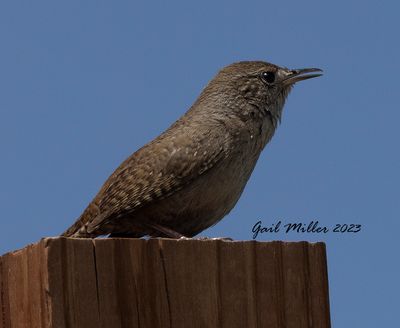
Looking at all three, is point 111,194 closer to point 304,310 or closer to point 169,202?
point 169,202

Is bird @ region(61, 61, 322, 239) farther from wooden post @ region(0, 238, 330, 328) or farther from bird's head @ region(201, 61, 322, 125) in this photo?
wooden post @ region(0, 238, 330, 328)

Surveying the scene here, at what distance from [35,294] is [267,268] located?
96 centimetres

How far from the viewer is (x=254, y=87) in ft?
21.2

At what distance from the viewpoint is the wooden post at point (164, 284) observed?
2998 mm

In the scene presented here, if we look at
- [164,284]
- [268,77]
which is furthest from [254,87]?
[164,284]

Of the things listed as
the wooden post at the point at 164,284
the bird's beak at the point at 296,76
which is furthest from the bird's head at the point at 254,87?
the wooden post at the point at 164,284

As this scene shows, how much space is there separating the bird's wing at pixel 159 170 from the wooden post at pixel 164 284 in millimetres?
1892

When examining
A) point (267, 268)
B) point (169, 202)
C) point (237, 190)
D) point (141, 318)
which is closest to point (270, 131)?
point (237, 190)

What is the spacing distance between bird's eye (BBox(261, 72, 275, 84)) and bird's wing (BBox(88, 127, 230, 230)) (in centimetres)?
109

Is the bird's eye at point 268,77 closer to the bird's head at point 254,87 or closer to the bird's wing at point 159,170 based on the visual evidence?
the bird's head at point 254,87

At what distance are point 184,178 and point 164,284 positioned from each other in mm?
2373

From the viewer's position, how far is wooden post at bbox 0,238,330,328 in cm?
300

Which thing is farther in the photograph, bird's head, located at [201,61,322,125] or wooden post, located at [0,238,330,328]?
bird's head, located at [201,61,322,125]

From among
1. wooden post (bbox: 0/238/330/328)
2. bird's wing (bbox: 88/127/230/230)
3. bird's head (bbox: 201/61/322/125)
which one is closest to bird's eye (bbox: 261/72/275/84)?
bird's head (bbox: 201/61/322/125)
